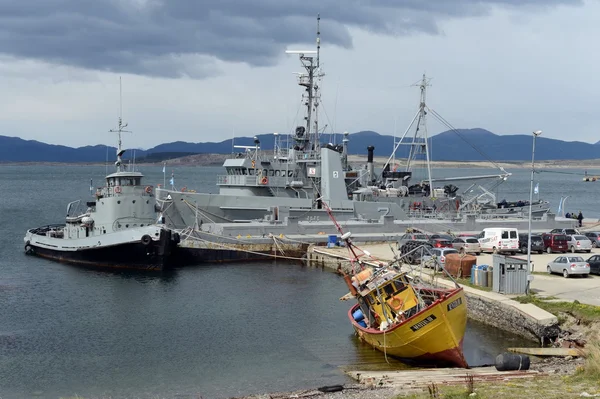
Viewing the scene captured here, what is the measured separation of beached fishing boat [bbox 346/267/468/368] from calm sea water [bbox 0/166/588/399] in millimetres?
811

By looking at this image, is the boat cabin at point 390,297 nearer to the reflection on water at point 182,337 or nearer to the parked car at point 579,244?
the reflection on water at point 182,337

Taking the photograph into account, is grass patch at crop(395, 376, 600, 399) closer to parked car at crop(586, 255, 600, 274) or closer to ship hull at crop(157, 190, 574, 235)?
parked car at crop(586, 255, 600, 274)

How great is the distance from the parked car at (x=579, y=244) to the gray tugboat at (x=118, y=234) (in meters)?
22.8

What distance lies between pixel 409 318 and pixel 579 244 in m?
22.6

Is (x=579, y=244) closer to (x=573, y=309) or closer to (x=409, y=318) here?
(x=573, y=309)

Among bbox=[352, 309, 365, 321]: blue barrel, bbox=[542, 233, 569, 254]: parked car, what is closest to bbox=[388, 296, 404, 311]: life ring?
bbox=[352, 309, 365, 321]: blue barrel

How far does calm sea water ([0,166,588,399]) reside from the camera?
2225 centimetres

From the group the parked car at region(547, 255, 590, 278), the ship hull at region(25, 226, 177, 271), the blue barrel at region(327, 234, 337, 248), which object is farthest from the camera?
the blue barrel at region(327, 234, 337, 248)

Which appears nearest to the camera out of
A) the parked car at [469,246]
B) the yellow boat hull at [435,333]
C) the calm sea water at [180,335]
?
the yellow boat hull at [435,333]

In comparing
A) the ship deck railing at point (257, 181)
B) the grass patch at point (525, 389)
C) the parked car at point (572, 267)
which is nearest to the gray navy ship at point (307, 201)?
the ship deck railing at point (257, 181)

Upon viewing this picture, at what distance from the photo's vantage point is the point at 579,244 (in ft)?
135

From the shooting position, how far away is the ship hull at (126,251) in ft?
141

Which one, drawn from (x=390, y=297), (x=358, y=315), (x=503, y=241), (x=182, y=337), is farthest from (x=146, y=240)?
(x=390, y=297)

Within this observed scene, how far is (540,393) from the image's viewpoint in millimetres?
16422
